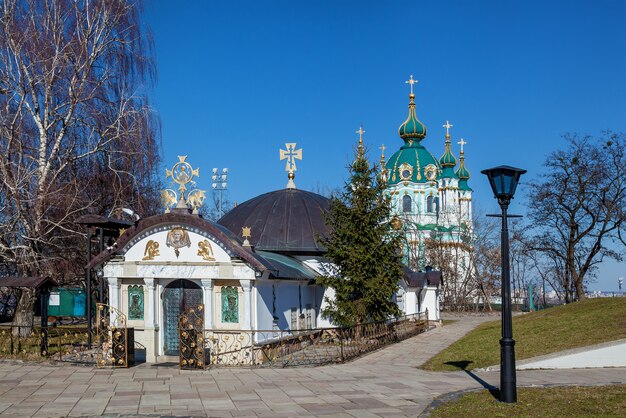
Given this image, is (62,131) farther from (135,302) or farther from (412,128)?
(412,128)

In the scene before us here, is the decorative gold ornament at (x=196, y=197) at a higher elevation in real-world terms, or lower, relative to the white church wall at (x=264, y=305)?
higher

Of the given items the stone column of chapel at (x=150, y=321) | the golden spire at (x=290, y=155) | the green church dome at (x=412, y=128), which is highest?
the green church dome at (x=412, y=128)

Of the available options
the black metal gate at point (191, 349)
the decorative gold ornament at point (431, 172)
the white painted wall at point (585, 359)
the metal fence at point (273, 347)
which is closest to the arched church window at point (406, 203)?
the decorative gold ornament at point (431, 172)

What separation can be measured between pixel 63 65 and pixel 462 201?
6644 centimetres

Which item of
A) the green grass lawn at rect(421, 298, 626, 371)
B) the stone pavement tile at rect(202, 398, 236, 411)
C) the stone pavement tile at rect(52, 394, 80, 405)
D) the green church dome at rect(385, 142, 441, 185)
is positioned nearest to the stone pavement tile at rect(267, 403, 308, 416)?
the stone pavement tile at rect(202, 398, 236, 411)

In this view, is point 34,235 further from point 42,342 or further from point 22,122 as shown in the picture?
point 42,342

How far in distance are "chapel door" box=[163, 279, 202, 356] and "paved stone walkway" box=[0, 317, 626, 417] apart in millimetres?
1720

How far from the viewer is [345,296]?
24.2 m

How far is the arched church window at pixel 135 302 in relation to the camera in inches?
766

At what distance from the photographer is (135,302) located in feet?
64.1

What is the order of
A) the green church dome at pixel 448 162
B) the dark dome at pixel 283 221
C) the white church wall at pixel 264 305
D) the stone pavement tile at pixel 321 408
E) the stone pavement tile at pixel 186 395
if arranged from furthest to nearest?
1. the green church dome at pixel 448 162
2. the dark dome at pixel 283 221
3. the white church wall at pixel 264 305
4. the stone pavement tile at pixel 186 395
5. the stone pavement tile at pixel 321 408

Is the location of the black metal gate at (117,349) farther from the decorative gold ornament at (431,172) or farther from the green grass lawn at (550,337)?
the decorative gold ornament at (431,172)

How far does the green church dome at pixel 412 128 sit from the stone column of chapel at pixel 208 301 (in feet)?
213

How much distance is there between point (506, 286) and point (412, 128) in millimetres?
70595
